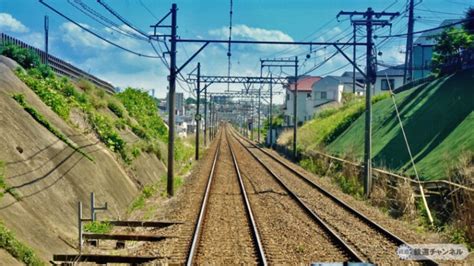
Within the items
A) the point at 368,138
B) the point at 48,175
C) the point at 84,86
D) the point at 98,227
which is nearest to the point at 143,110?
the point at 84,86

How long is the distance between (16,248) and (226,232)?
18.5 ft

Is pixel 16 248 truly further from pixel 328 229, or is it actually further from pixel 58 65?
pixel 58 65

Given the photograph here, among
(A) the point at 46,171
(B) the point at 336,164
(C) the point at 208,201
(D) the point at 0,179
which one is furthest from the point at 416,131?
(D) the point at 0,179

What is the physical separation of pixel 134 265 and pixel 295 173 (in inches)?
732

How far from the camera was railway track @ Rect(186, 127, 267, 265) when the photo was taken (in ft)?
31.3

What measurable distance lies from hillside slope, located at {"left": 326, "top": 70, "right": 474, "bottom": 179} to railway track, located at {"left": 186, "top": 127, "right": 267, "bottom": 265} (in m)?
5.88

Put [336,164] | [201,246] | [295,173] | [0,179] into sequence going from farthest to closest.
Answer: [295,173], [336,164], [201,246], [0,179]

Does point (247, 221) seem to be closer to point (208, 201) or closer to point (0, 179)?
point (208, 201)

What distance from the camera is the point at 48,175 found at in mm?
10867

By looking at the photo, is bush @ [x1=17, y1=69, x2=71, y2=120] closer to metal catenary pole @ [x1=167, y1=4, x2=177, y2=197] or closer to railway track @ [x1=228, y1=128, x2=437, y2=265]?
metal catenary pole @ [x1=167, y1=4, x2=177, y2=197]

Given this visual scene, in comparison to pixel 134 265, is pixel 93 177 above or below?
above

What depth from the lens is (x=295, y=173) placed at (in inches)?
1053

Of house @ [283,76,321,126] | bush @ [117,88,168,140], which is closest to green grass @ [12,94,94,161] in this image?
bush @ [117,88,168,140]

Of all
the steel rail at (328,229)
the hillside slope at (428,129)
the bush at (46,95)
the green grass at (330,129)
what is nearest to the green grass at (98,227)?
the steel rail at (328,229)
